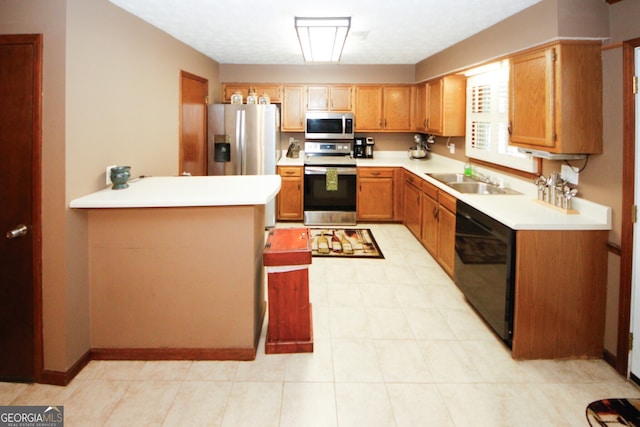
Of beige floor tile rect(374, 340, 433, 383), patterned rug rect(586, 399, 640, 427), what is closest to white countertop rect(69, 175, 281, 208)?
beige floor tile rect(374, 340, 433, 383)

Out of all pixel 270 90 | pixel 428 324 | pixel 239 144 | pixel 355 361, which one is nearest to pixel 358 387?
pixel 355 361

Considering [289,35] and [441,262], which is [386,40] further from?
[441,262]

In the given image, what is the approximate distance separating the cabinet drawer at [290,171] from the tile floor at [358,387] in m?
3.28

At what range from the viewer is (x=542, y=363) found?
270cm

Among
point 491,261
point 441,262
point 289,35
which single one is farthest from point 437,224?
point 289,35

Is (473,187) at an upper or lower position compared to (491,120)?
lower

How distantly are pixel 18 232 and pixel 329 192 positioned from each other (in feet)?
14.0

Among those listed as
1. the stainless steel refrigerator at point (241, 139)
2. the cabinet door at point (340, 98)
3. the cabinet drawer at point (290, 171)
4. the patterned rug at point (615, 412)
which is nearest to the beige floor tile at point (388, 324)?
the patterned rug at point (615, 412)

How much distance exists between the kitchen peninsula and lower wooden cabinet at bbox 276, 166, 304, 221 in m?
3.51

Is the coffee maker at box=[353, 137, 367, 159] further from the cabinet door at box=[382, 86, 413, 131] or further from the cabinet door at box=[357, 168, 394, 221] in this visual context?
the cabinet door at box=[357, 168, 394, 221]

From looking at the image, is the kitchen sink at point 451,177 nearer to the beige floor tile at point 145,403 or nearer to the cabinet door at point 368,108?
the cabinet door at point 368,108

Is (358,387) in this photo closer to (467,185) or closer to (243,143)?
(467,185)

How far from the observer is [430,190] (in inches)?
186

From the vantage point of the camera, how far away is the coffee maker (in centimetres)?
688
